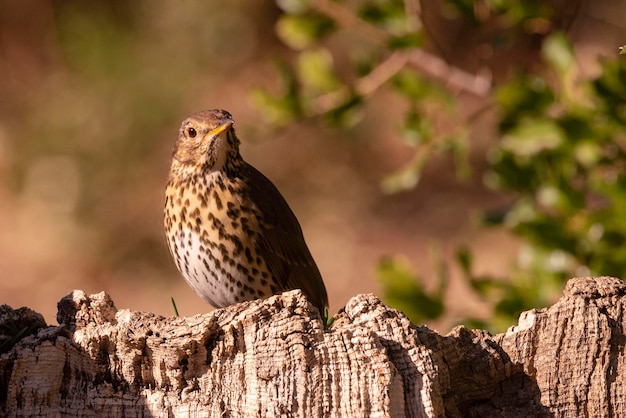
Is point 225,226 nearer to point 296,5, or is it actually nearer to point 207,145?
point 207,145

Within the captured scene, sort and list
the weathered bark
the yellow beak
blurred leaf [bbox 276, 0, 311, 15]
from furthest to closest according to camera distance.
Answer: the yellow beak < blurred leaf [bbox 276, 0, 311, 15] < the weathered bark

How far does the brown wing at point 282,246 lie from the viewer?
15.3ft

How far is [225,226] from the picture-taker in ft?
15.0

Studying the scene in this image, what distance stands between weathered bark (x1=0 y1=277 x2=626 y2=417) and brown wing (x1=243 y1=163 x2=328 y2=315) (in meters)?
1.65

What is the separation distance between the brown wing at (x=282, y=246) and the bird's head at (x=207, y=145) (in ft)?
0.44

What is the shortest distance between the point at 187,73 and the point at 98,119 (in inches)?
40.6

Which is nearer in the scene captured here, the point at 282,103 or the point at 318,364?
the point at 318,364

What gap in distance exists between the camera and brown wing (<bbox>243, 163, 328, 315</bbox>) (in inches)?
184

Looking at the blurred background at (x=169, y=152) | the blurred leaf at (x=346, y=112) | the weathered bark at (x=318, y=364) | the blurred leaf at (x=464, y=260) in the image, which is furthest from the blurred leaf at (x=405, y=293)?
the blurred background at (x=169, y=152)

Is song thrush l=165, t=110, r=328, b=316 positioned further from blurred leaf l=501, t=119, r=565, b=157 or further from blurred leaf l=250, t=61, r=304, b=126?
blurred leaf l=501, t=119, r=565, b=157

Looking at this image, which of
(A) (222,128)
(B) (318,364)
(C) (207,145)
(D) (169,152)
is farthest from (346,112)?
(D) (169,152)

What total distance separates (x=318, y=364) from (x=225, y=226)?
1.86 metres

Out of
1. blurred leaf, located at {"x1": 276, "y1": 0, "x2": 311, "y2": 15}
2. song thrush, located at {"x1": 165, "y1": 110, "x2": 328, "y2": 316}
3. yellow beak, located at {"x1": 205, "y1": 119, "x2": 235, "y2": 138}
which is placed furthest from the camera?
yellow beak, located at {"x1": 205, "y1": 119, "x2": 235, "y2": 138}

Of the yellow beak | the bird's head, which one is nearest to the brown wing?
the bird's head
